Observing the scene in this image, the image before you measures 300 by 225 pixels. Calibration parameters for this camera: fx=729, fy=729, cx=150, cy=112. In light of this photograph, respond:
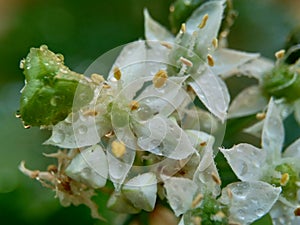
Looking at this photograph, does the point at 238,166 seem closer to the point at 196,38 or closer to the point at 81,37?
the point at 196,38

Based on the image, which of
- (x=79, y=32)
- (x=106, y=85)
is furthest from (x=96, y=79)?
(x=79, y=32)

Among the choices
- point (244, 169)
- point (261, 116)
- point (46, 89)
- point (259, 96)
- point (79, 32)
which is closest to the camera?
point (46, 89)

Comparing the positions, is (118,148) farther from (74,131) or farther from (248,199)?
(248,199)

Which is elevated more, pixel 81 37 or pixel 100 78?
pixel 100 78

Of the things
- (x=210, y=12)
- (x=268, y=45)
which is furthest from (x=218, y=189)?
(x=268, y=45)

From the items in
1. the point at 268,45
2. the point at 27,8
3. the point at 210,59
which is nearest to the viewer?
the point at 210,59

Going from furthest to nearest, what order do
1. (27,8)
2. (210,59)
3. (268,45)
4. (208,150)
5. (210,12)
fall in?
(27,8), (268,45), (210,12), (210,59), (208,150)
